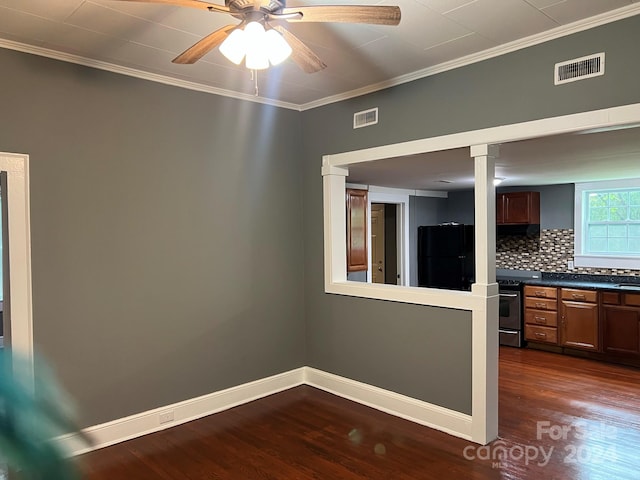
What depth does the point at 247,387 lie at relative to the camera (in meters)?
3.98

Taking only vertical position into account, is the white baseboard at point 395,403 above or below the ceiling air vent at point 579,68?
below

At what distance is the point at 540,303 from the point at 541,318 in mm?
185

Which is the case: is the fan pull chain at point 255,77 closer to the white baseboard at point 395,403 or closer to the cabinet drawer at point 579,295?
the white baseboard at point 395,403

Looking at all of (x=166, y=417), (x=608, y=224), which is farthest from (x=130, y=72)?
(x=608, y=224)

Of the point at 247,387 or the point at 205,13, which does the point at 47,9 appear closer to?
the point at 205,13

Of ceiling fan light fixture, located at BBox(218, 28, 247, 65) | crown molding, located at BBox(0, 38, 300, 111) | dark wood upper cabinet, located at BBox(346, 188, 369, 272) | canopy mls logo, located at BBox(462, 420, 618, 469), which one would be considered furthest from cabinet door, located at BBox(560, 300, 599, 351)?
ceiling fan light fixture, located at BBox(218, 28, 247, 65)

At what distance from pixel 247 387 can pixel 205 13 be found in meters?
2.91

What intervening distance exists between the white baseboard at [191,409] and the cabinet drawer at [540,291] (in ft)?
10.5

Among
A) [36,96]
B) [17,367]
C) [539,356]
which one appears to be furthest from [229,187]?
[539,356]

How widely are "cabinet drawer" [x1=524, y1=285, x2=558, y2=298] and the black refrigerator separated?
0.81m

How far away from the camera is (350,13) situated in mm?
1813

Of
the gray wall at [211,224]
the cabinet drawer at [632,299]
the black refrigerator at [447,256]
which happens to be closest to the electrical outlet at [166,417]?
the gray wall at [211,224]

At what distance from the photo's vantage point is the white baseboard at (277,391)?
3.24m

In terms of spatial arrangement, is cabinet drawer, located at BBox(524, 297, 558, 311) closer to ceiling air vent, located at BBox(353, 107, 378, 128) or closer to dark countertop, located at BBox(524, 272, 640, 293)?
dark countertop, located at BBox(524, 272, 640, 293)
